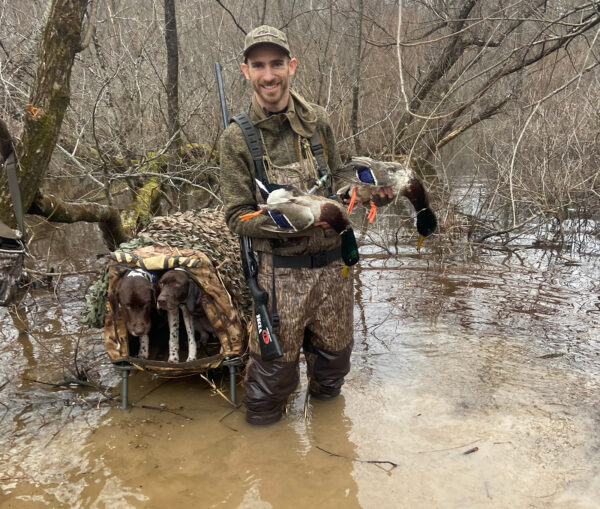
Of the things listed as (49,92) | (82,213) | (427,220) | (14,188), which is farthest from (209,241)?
(82,213)

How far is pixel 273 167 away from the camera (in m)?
3.26

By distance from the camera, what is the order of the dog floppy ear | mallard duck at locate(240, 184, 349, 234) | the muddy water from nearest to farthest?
mallard duck at locate(240, 184, 349, 234) → the muddy water → the dog floppy ear

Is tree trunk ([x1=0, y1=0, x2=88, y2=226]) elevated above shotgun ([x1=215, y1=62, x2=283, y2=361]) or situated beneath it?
elevated above

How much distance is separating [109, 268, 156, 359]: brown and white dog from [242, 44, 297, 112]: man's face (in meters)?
1.59

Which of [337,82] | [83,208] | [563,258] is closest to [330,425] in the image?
[83,208]

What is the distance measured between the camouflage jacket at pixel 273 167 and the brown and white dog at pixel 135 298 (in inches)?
34.9

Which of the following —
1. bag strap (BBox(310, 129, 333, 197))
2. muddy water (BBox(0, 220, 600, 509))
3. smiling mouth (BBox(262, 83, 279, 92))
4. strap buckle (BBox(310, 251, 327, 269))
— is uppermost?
smiling mouth (BBox(262, 83, 279, 92))

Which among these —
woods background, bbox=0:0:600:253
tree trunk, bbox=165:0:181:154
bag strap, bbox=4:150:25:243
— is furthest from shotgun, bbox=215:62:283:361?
tree trunk, bbox=165:0:181:154

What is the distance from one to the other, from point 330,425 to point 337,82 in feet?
26.7

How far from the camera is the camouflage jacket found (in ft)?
10.5

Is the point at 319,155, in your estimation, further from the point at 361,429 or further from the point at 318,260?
the point at 361,429

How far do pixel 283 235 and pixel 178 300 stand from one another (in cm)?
112

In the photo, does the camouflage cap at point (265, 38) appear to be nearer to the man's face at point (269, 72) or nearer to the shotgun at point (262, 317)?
the man's face at point (269, 72)

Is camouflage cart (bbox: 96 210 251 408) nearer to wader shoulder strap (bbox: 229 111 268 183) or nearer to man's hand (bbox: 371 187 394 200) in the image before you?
wader shoulder strap (bbox: 229 111 268 183)
